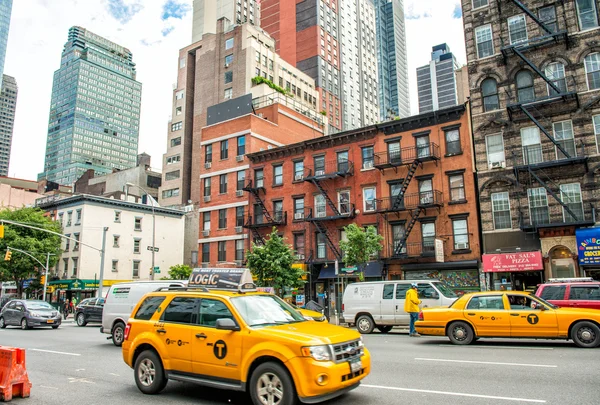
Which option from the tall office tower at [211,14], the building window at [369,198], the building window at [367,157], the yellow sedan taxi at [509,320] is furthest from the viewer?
the tall office tower at [211,14]

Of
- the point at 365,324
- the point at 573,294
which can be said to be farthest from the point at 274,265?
the point at 573,294

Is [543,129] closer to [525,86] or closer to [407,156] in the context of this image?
[525,86]

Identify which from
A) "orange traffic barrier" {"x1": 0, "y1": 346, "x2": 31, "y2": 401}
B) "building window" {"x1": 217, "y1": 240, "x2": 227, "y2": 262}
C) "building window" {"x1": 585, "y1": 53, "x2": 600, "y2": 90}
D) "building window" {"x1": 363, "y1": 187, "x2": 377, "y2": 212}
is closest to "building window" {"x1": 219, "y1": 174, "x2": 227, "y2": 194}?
"building window" {"x1": 217, "y1": 240, "x2": 227, "y2": 262}

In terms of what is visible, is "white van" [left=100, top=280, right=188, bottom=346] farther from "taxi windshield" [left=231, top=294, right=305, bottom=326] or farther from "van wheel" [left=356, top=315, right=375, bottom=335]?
"taxi windshield" [left=231, top=294, right=305, bottom=326]

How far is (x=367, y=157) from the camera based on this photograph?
35.1m

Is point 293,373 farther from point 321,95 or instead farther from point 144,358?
point 321,95

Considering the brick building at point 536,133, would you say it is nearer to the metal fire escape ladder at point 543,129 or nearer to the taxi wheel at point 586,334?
the metal fire escape ladder at point 543,129

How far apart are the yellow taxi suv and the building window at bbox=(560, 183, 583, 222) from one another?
24.0 metres

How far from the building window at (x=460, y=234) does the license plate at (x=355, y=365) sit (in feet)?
81.3

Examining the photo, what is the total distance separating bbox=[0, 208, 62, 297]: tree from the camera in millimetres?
48562

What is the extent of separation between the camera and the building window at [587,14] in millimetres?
27844

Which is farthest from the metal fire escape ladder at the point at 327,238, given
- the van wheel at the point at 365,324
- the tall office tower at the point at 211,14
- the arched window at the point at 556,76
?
the tall office tower at the point at 211,14

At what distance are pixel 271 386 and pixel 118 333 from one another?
1143cm

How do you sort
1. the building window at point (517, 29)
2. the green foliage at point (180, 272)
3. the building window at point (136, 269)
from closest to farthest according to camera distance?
the building window at point (517, 29) < the green foliage at point (180, 272) < the building window at point (136, 269)
